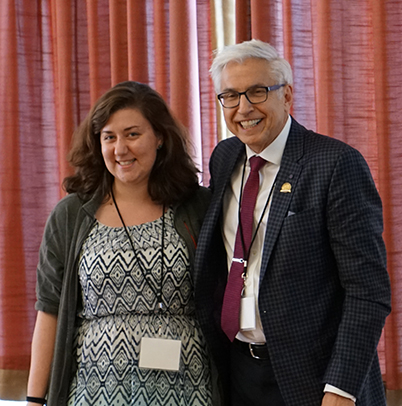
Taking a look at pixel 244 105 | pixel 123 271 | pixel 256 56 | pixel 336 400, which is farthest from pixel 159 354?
pixel 256 56

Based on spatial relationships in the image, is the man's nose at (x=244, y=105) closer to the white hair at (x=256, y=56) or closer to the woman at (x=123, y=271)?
the white hair at (x=256, y=56)

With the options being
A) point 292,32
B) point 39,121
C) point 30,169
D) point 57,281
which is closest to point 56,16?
point 39,121

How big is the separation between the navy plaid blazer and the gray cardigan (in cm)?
35

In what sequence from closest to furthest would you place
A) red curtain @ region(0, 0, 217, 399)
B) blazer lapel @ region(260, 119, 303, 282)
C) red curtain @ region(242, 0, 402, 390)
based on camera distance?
blazer lapel @ region(260, 119, 303, 282)
red curtain @ region(242, 0, 402, 390)
red curtain @ region(0, 0, 217, 399)

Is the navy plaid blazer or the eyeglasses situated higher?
the eyeglasses

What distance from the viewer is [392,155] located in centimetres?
222

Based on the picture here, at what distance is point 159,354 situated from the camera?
1717 millimetres

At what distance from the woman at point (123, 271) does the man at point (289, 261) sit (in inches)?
4.2

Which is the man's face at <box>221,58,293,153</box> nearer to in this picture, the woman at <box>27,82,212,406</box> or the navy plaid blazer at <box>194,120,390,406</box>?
the navy plaid blazer at <box>194,120,390,406</box>

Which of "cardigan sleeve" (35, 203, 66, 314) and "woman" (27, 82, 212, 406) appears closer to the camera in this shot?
"woman" (27, 82, 212, 406)

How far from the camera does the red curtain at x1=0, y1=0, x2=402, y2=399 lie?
2232 millimetres

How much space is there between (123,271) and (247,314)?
0.42 m

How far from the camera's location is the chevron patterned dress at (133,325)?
5.70ft

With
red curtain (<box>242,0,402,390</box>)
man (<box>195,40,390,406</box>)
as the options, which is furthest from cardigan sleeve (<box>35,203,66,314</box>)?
red curtain (<box>242,0,402,390</box>)
